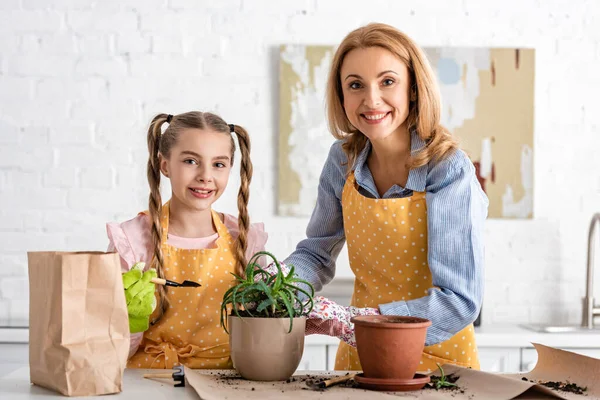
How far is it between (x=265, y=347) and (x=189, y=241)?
53cm

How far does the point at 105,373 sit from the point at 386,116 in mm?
759

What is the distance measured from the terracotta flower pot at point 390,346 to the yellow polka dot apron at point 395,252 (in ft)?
1.27

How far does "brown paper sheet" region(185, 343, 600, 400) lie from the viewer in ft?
3.72

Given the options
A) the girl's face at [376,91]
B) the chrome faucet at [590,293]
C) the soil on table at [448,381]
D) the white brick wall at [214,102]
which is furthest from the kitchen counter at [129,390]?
the chrome faucet at [590,293]

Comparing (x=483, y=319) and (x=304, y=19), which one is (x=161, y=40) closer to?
(x=304, y=19)

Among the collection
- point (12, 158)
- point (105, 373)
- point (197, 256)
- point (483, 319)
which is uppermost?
point (12, 158)

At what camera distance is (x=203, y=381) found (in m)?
1.24

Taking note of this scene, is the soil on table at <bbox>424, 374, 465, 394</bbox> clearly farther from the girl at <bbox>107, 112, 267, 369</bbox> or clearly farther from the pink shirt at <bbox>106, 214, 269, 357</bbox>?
the pink shirt at <bbox>106, 214, 269, 357</bbox>

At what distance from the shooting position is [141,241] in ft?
5.47

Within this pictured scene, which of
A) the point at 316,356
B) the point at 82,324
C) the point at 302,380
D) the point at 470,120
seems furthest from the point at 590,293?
the point at 82,324

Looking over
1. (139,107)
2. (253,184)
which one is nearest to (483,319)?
(253,184)

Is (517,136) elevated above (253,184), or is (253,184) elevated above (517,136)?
(517,136)

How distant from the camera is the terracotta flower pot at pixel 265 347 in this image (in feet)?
4.06

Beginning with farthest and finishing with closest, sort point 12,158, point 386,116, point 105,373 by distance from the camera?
point 12,158
point 386,116
point 105,373
